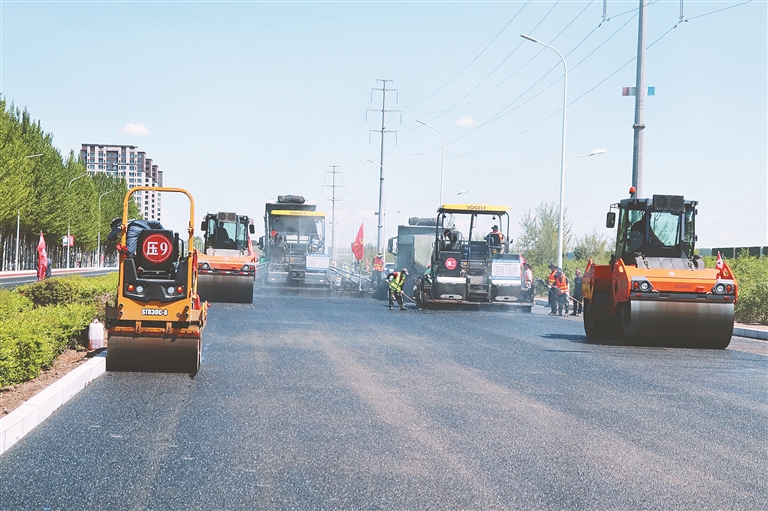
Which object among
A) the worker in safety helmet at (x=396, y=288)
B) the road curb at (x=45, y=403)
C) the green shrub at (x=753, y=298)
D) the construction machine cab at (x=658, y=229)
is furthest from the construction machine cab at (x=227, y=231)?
the road curb at (x=45, y=403)

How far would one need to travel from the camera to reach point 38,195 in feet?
219

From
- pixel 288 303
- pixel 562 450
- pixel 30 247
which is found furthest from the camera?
pixel 30 247

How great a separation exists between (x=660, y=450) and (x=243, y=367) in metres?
6.58

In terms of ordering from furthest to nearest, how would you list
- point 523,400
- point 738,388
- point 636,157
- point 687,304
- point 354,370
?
point 636,157
point 687,304
point 354,370
point 738,388
point 523,400

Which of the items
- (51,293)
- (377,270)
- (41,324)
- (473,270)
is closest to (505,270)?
(473,270)

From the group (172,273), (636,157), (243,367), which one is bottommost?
(243,367)

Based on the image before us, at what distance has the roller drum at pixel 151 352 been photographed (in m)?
11.6

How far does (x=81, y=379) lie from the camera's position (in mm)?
10359

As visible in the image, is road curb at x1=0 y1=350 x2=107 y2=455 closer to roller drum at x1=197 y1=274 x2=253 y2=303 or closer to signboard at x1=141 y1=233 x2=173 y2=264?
signboard at x1=141 y1=233 x2=173 y2=264

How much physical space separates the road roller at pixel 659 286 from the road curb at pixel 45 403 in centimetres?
1009

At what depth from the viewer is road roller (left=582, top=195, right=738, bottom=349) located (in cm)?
1695

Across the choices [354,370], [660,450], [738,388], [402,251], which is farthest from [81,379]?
[402,251]

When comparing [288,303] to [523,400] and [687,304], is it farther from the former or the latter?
[523,400]

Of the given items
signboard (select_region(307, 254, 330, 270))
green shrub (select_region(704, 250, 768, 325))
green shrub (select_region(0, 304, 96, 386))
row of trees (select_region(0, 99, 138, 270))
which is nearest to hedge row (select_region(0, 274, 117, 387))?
green shrub (select_region(0, 304, 96, 386))
